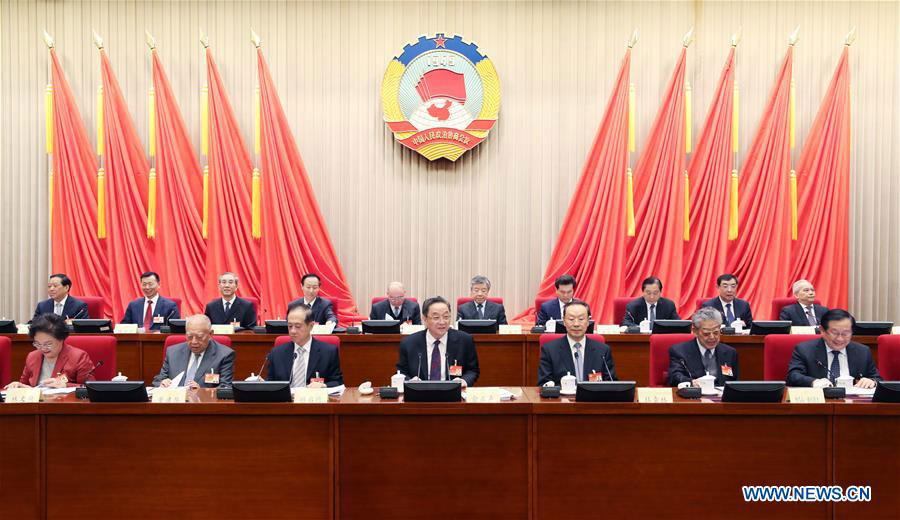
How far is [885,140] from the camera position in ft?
23.9

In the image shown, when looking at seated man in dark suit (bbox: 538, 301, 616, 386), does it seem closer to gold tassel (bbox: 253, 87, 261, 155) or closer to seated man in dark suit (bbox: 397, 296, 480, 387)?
seated man in dark suit (bbox: 397, 296, 480, 387)

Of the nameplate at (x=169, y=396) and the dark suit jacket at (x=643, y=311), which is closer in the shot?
the nameplate at (x=169, y=396)

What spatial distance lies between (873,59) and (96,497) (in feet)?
26.6

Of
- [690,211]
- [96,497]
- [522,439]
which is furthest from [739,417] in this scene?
[690,211]

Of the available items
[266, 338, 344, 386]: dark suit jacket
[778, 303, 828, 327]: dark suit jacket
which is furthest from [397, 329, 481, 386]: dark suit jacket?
[778, 303, 828, 327]: dark suit jacket

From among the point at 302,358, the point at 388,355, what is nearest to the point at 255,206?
the point at 388,355

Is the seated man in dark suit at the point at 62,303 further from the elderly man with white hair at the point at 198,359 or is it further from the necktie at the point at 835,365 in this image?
the necktie at the point at 835,365

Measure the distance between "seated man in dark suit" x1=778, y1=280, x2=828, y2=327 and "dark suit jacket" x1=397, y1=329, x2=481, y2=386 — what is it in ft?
10.7

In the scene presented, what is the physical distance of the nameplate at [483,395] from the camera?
2896 millimetres

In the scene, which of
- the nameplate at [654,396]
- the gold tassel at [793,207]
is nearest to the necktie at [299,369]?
the nameplate at [654,396]

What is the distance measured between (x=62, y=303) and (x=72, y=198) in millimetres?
1533

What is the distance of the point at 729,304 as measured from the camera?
5934 mm

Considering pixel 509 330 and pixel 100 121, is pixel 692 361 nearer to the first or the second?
pixel 509 330

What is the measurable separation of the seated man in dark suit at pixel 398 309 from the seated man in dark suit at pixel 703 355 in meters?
2.82
